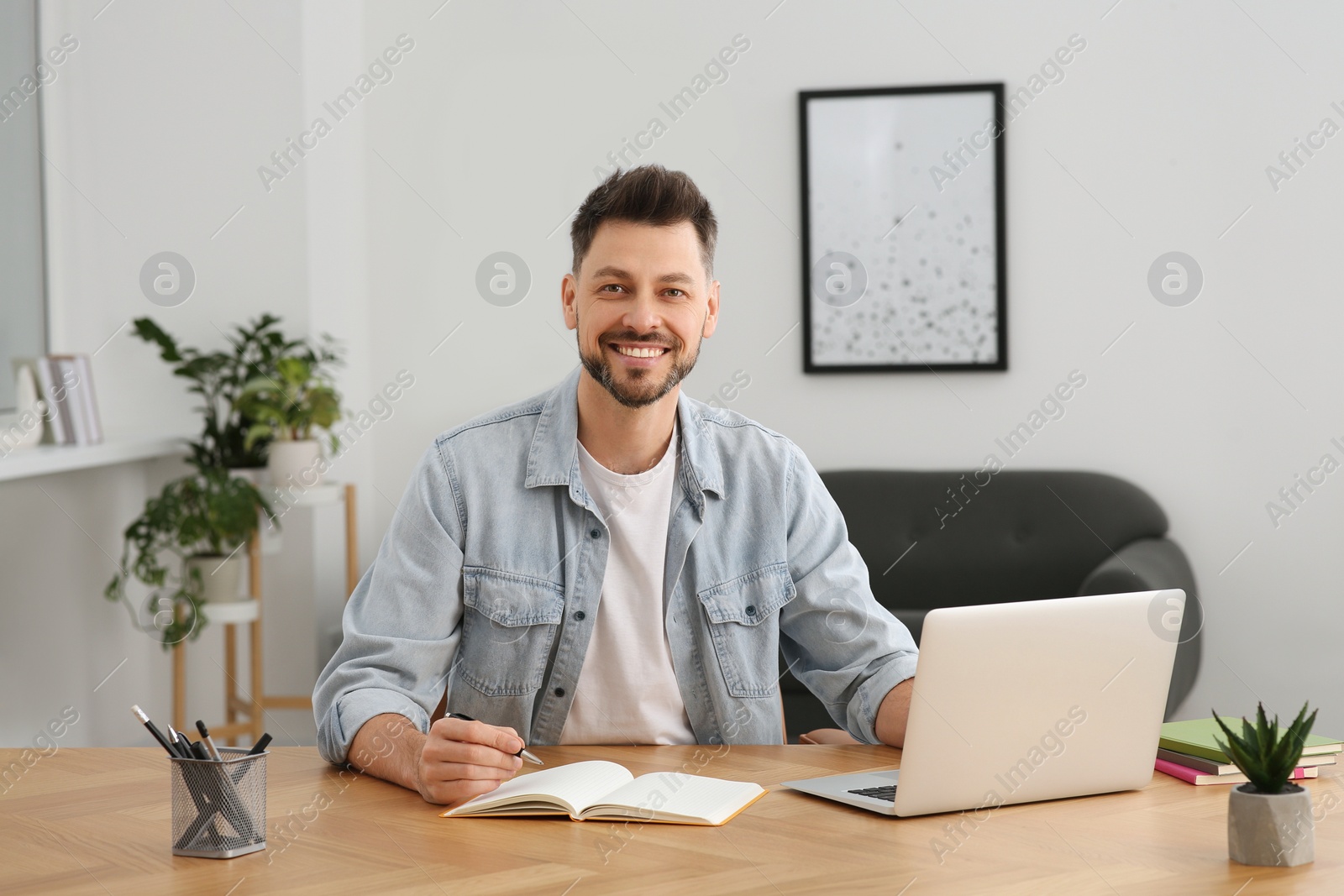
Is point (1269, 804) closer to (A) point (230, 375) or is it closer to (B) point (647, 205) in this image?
(B) point (647, 205)

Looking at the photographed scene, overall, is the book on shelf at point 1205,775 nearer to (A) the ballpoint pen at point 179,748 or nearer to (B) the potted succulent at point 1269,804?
(B) the potted succulent at point 1269,804

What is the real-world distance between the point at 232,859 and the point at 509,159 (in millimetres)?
2970

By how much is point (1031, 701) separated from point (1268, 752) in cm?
22

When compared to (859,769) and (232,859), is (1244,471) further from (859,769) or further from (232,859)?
(232,859)

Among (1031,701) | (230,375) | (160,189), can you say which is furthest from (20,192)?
(1031,701)

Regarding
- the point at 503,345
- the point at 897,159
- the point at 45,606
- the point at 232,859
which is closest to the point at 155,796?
the point at 232,859

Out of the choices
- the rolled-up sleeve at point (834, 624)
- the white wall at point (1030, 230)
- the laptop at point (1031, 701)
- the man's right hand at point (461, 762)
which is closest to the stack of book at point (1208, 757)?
the laptop at point (1031, 701)

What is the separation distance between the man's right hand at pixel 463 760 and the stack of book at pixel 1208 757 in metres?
0.74

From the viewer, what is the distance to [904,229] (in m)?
3.65

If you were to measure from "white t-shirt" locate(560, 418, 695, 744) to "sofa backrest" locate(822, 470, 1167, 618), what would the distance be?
1.80 metres

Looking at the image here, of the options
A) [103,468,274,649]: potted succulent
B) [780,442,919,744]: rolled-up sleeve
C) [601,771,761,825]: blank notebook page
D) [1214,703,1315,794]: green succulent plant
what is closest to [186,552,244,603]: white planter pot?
[103,468,274,649]: potted succulent

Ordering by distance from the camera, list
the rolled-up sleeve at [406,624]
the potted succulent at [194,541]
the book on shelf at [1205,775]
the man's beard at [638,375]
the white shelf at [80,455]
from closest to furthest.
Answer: the book on shelf at [1205,775] → the rolled-up sleeve at [406,624] → the man's beard at [638,375] → the white shelf at [80,455] → the potted succulent at [194,541]

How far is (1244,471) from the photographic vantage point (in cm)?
353

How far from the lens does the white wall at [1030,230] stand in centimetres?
349
